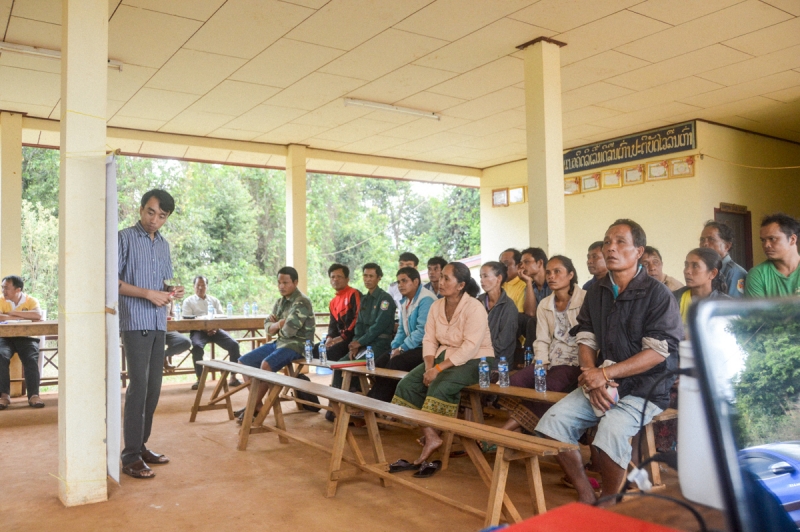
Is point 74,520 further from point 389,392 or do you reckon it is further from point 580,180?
point 580,180

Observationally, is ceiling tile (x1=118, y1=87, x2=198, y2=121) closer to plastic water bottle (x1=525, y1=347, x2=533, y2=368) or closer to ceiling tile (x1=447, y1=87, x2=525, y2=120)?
ceiling tile (x1=447, y1=87, x2=525, y2=120)

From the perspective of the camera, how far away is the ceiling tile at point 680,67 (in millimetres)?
5539

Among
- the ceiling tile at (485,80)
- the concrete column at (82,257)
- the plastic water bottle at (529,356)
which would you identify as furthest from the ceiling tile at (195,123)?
the plastic water bottle at (529,356)

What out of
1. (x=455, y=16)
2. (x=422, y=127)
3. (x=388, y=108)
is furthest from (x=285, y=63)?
(x=422, y=127)

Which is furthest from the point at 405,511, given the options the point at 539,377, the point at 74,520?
the point at 74,520

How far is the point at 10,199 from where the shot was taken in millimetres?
7160

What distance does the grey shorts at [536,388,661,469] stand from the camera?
2.81 metres

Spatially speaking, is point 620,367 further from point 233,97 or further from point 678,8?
point 233,97

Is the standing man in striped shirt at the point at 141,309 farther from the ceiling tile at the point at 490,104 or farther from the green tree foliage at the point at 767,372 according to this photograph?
the ceiling tile at the point at 490,104

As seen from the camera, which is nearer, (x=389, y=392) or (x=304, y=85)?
(x=389, y=392)

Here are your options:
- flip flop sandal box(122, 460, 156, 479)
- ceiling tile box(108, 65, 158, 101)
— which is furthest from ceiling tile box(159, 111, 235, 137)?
flip flop sandal box(122, 460, 156, 479)

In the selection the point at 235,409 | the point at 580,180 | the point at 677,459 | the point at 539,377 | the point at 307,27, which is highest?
the point at 307,27

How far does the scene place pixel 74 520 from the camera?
10.1ft

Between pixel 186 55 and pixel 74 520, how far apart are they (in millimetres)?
3921
